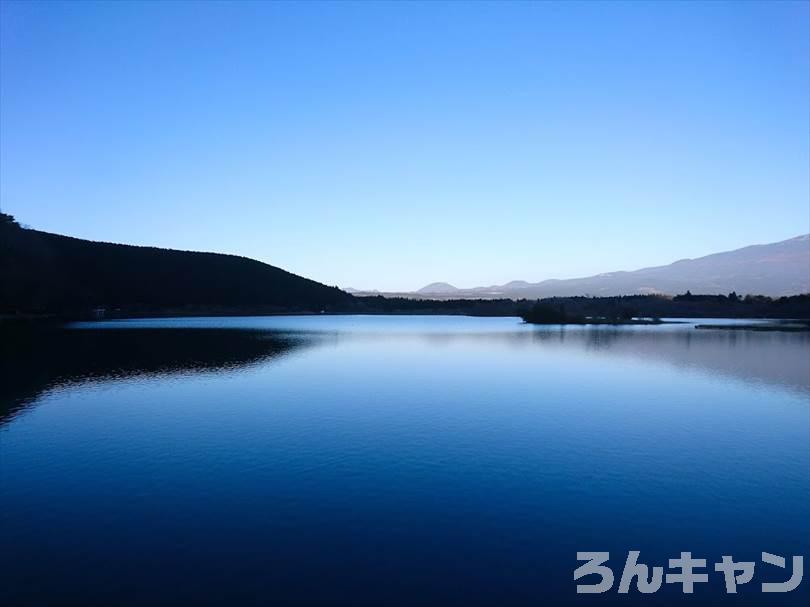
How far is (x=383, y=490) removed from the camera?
17.8 m

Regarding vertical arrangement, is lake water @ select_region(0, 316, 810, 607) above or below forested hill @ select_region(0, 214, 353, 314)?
below

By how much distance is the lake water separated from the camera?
11984 mm

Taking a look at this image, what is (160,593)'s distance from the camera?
11.2 meters

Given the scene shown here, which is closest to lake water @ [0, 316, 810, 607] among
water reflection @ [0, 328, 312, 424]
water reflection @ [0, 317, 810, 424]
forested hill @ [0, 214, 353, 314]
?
water reflection @ [0, 328, 312, 424]

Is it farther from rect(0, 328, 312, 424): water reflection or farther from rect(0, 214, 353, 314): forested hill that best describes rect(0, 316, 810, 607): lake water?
rect(0, 214, 353, 314): forested hill

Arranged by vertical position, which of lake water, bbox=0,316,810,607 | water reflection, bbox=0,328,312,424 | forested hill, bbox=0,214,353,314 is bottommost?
lake water, bbox=0,316,810,607

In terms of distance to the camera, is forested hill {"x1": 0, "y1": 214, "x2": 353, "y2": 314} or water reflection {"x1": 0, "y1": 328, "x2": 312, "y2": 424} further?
forested hill {"x1": 0, "y1": 214, "x2": 353, "y2": 314}

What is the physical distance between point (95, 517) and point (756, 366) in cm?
6356

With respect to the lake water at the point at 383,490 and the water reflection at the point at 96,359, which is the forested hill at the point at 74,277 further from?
the lake water at the point at 383,490

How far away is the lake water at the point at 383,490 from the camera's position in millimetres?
11984

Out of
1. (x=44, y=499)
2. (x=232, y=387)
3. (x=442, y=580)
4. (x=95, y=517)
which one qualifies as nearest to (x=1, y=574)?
(x=95, y=517)

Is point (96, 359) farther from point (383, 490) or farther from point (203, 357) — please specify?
point (383, 490)

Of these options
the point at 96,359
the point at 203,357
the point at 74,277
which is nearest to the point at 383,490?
the point at 203,357

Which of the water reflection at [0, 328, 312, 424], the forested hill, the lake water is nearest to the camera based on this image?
the lake water
